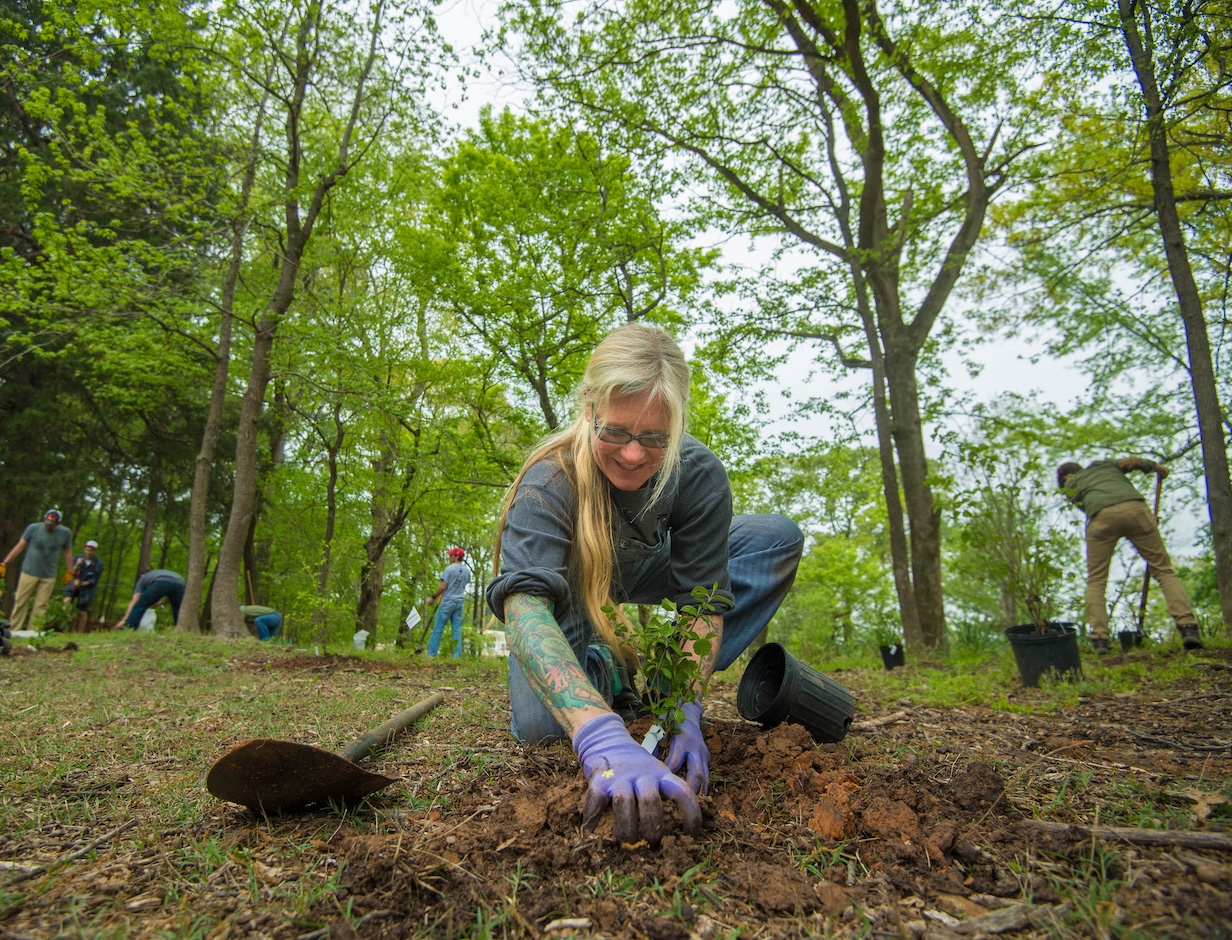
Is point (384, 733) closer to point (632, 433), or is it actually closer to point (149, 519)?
point (632, 433)

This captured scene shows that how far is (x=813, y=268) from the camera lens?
8.70 m

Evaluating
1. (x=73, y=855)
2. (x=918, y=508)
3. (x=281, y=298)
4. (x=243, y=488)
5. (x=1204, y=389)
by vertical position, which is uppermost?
(x=281, y=298)

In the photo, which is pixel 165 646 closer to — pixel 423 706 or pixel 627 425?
pixel 423 706

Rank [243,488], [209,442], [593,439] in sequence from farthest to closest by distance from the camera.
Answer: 1. [209,442]
2. [243,488]
3. [593,439]

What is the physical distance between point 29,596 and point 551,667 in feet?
39.1

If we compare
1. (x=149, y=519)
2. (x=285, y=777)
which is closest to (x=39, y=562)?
(x=149, y=519)

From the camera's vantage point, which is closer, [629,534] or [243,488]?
[629,534]

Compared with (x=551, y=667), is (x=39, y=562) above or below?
above

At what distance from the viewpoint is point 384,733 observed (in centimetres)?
253

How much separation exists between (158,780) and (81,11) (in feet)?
31.6

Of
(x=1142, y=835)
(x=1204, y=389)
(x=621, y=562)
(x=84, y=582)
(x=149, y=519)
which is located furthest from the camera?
(x=149, y=519)

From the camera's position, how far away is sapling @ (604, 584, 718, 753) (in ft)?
6.11

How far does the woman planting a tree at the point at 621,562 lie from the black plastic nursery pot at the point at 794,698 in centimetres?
15

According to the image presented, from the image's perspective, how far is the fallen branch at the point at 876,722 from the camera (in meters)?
2.94
